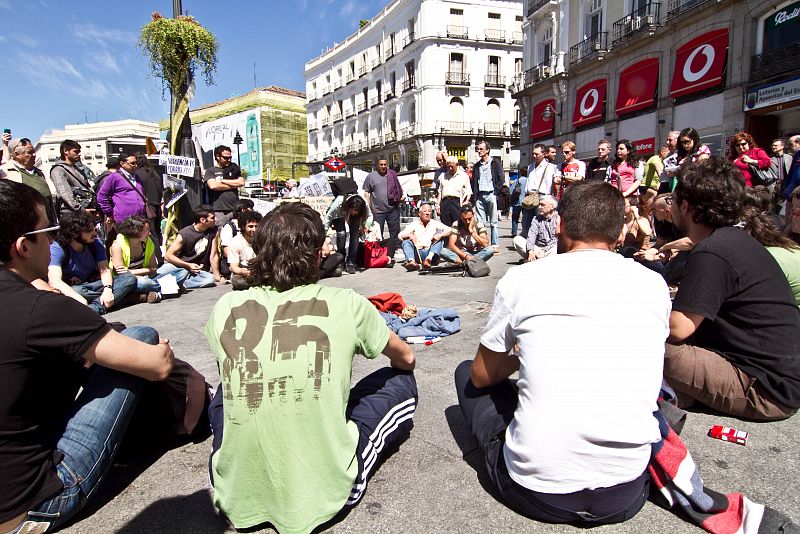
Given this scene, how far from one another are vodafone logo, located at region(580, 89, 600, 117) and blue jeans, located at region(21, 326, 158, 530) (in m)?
23.7

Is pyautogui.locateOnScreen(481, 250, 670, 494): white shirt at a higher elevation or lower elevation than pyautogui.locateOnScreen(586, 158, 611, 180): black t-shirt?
lower

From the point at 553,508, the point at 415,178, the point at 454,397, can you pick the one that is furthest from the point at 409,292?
the point at 415,178

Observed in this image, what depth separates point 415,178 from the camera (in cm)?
2347

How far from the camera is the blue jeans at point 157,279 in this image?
5.91m

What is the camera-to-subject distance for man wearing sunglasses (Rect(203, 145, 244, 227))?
7855 mm

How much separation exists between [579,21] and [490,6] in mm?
17271

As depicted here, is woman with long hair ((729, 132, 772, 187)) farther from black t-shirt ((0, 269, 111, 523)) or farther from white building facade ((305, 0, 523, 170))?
white building facade ((305, 0, 523, 170))

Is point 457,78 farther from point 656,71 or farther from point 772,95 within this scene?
point 772,95

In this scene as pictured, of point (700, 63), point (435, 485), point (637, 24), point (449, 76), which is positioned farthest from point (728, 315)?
point (449, 76)

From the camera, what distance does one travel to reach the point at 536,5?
2561 cm

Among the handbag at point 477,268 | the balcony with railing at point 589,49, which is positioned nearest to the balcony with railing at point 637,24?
the balcony with railing at point 589,49

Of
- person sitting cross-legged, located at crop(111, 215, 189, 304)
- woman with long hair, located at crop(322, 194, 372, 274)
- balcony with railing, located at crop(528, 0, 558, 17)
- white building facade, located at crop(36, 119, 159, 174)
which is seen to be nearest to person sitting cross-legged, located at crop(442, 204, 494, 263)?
woman with long hair, located at crop(322, 194, 372, 274)

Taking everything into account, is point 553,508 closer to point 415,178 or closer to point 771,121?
point 771,121

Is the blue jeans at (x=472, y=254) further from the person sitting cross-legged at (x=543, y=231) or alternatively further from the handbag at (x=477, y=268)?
the person sitting cross-legged at (x=543, y=231)
